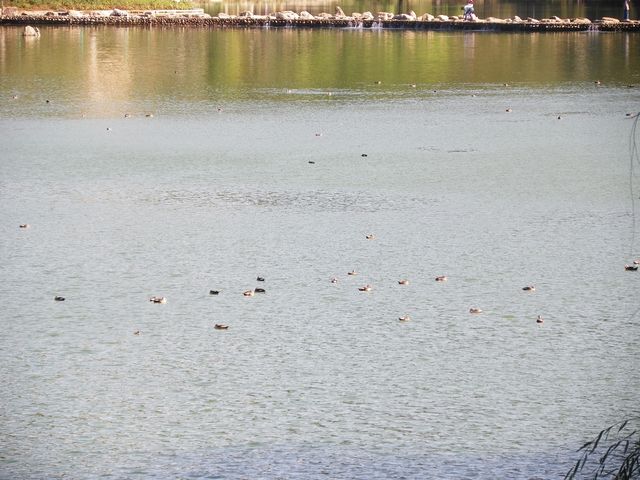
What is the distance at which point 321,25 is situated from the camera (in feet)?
199

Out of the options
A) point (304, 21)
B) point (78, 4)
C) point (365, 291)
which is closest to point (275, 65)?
point (304, 21)

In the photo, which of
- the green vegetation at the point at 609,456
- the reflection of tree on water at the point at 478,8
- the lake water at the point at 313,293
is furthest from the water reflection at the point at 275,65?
the reflection of tree on water at the point at 478,8

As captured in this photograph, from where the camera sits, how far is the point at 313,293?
32.4ft

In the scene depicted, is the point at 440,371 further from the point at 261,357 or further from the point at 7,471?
the point at 7,471

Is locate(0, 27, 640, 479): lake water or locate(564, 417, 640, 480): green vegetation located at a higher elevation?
locate(0, 27, 640, 479): lake water

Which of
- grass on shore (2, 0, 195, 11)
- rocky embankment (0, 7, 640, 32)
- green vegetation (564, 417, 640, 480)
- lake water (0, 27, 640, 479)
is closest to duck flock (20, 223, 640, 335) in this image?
lake water (0, 27, 640, 479)

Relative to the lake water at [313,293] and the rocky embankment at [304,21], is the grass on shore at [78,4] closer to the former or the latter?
the rocky embankment at [304,21]

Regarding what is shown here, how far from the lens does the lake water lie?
270 inches

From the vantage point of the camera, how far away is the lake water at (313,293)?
685 cm

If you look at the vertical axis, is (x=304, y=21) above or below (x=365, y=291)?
above

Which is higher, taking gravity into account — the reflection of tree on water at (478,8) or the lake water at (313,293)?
the reflection of tree on water at (478,8)

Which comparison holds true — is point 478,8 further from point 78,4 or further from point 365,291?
point 365,291

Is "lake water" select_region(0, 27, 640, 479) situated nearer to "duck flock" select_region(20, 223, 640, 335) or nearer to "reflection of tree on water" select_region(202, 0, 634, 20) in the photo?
"duck flock" select_region(20, 223, 640, 335)

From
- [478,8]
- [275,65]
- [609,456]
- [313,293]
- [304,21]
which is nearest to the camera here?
[609,456]
